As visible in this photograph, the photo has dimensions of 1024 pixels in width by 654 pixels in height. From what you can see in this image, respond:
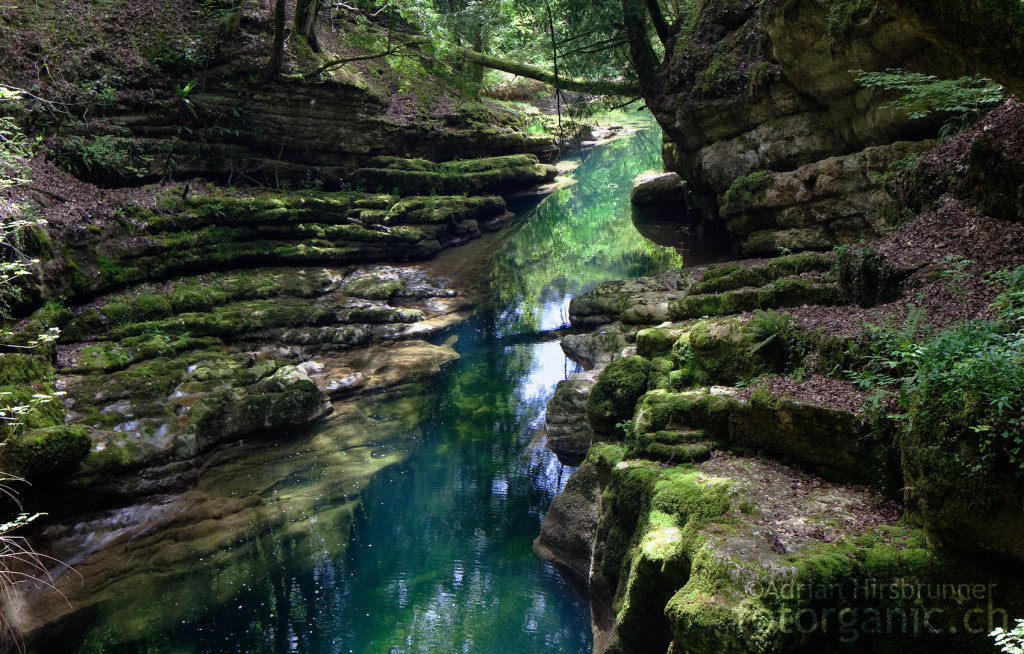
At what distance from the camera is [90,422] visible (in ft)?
32.3

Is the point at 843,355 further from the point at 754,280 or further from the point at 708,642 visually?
the point at 754,280

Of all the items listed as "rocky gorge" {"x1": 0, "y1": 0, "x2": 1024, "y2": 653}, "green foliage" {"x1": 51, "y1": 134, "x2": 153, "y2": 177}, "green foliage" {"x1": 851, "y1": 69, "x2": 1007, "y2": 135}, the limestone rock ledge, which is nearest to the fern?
"green foliage" {"x1": 851, "y1": 69, "x2": 1007, "y2": 135}

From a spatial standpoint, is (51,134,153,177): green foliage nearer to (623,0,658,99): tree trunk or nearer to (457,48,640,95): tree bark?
(457,48,640,95): tree bark

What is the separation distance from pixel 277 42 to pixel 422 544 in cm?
1414

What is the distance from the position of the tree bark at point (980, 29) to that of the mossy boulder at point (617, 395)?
15.1ft

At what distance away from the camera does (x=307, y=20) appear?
18.6m

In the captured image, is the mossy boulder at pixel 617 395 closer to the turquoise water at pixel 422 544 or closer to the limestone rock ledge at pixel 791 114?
the turquoise water at pixel 422 544

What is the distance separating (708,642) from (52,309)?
1229cm

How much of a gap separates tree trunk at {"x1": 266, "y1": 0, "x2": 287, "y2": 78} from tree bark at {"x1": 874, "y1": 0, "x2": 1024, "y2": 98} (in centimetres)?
1569

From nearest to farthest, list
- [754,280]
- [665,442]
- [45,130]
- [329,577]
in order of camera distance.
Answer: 1. [665,442]
2. [329,577]
3. [754,280]
4. [45,130]

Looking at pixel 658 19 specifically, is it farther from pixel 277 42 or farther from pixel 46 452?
pixel 46 452

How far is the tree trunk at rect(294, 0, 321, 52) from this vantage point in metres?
18.2

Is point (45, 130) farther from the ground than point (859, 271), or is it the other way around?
point (45, 130)

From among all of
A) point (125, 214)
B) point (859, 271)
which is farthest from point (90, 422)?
point (859, 271)
